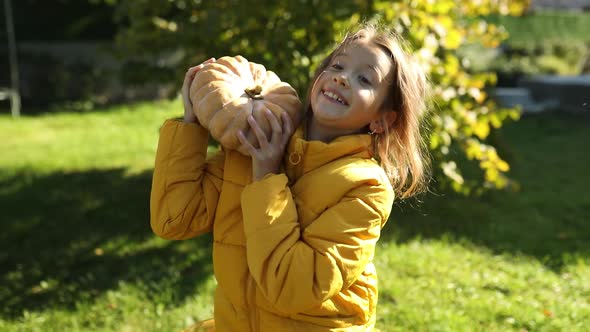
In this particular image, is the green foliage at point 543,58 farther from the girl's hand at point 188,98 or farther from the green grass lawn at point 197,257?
the girl's hand at point 188,98

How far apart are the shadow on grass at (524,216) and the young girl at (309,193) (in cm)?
238

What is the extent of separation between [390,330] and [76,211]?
318cm

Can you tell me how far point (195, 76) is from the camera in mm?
2145

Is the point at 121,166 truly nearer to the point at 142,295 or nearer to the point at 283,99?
the point at 142,295

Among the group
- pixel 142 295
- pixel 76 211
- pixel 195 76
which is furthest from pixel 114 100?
pixel 195 76

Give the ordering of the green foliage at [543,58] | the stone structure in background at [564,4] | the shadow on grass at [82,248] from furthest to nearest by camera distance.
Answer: the stone structure in background at [564,4] → the green foliage at [543,58] → the shadow on grass at [82,248]

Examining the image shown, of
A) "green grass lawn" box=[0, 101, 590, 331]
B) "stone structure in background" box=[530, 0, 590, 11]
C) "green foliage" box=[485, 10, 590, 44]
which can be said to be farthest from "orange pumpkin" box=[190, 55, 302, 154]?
"stone structure in background" box=[530, 0, 590, 11]

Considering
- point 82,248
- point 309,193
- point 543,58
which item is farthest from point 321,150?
point 543,58

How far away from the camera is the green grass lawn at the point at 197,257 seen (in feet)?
12.4

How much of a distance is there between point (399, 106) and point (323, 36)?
8.68 feet

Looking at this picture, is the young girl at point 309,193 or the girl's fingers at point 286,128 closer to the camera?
the young girl at point 309,193

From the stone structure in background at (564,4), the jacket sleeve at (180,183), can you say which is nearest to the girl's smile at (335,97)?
the jacket sleeve at (180,183)

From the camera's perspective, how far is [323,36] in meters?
4.63

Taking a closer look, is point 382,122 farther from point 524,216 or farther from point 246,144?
point 524,216
